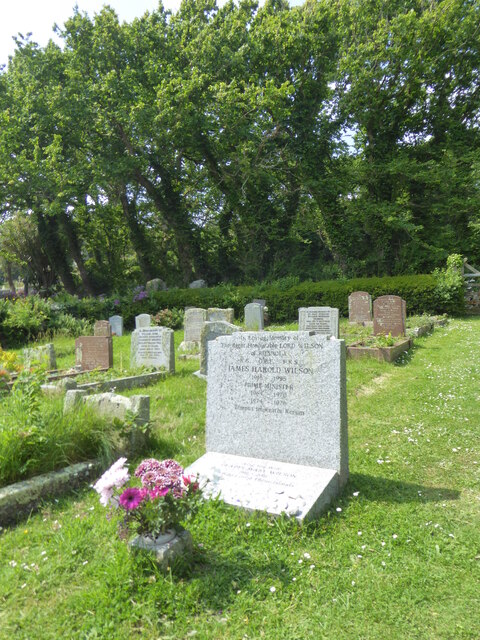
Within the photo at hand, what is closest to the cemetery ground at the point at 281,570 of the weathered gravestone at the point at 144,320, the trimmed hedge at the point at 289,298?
the weathered gravestone at the point at 144,320

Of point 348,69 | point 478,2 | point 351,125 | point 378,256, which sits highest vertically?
point 478,2

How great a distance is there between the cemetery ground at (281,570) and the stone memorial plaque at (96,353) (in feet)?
17.2

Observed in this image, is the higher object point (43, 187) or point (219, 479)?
point (43, 187)

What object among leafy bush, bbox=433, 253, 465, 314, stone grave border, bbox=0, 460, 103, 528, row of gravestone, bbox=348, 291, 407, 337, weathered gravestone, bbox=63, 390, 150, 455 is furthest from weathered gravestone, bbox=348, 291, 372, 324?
stone grave border, bbox=0, 460, 103, 528

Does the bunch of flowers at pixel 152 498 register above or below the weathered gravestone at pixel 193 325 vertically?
below

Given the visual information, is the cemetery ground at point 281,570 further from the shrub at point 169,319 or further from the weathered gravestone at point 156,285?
the weathered gravestone at point 156,285

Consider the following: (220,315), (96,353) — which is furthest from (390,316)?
(96,353)

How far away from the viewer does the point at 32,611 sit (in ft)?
7.41

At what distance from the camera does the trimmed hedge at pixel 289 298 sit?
611 inches

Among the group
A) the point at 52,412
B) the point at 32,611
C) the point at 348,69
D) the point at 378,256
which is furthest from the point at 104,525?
the point at 348,69

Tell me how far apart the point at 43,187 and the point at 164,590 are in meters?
22.0

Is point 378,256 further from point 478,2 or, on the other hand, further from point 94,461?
point 94,461

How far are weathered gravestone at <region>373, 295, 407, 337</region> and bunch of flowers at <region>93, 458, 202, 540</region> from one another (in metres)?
8.67

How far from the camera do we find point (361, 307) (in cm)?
1360
